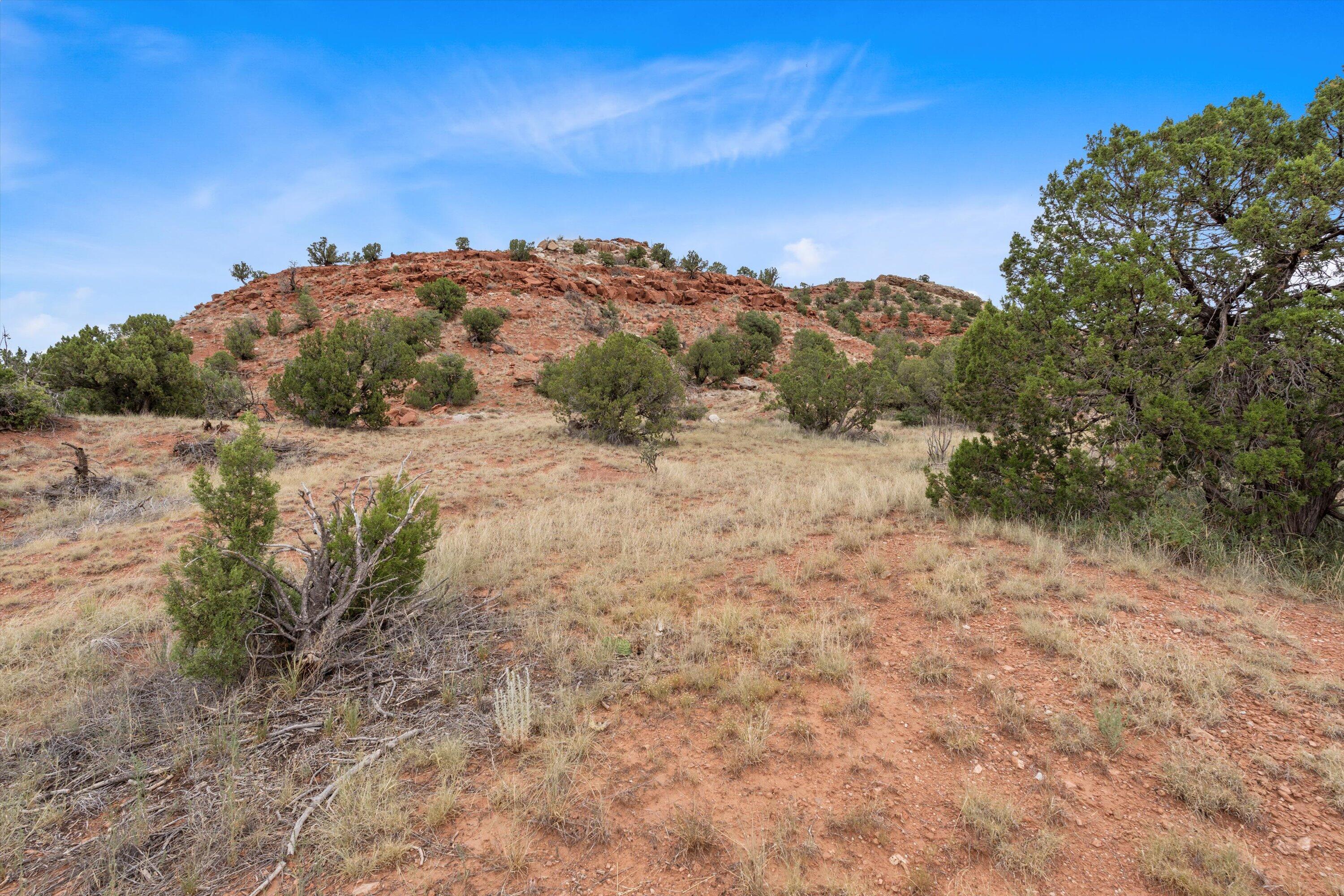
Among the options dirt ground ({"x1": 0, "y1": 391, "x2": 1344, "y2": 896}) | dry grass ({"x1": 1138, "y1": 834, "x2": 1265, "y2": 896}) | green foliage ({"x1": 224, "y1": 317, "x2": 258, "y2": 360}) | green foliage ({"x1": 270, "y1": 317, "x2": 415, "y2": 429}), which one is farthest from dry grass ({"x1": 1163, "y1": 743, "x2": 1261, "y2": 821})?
green foliage ({"x1": 224, "y1": 317, "x2": 258, "y2": 360})

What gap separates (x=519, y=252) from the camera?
126 ft

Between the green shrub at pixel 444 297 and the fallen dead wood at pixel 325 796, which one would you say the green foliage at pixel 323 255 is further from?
the fallen dead wood at pixel 325 796

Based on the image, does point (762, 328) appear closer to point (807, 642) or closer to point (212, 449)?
point (212, 449)

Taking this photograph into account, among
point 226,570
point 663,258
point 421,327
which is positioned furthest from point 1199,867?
point 663,258

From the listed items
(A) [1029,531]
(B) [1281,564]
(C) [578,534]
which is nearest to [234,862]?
(C) [578,534]

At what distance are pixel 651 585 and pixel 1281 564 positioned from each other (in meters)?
5.63

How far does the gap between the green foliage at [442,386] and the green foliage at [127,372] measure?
256 inches

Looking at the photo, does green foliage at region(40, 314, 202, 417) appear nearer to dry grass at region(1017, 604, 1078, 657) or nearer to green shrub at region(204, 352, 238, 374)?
green shrub at region(204, 352, 238, 374)

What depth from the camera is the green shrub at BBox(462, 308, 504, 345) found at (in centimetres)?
2762

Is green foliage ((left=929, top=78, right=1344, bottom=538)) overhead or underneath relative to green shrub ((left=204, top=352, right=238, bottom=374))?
underneath

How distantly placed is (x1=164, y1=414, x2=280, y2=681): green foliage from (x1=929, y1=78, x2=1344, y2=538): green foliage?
7.10 meters

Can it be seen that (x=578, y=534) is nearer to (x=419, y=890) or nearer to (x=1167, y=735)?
(x=419, y=890)

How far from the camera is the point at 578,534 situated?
22.3ft

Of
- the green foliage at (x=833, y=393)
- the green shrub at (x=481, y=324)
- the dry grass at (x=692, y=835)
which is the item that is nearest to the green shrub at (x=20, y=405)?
the dry grass at (x=692, y=835)
